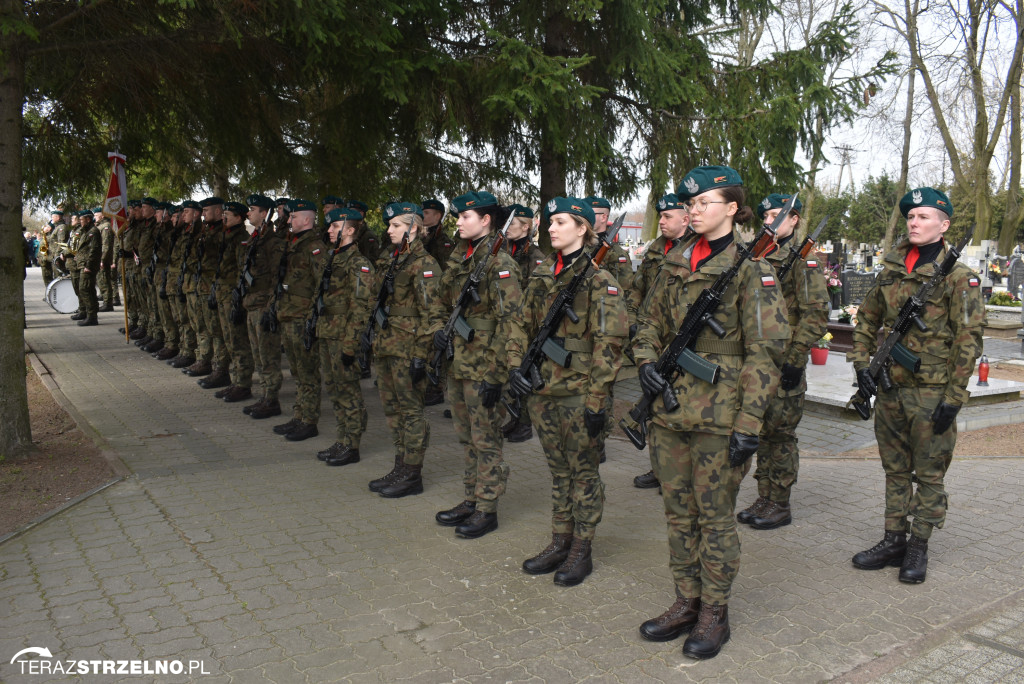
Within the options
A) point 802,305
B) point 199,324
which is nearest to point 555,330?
point 802,305

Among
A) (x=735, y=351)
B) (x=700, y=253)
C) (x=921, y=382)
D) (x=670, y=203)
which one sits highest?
(x=670, y=203)

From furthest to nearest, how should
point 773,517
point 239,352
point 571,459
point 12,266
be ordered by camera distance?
point 239,352 < point 12,266 < point 773,517 < point 571,459

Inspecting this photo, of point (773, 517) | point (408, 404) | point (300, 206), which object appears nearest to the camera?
point (773, 517)

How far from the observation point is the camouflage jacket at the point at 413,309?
19.7 feet

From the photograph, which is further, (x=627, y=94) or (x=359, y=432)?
(x=627, y=94)

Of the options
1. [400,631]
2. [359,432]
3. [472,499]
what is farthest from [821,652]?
[359,432]

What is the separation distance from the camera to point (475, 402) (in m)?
5.54

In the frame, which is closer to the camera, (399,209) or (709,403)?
(709,403)

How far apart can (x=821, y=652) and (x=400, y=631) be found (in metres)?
2.10

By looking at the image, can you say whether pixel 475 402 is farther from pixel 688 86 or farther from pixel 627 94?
pixel 627 94

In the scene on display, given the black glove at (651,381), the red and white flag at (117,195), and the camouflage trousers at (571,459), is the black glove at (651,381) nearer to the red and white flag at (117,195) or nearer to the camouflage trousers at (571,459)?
the camouflage trousers at (571,459)

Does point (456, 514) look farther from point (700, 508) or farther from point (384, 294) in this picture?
point (700, 508)

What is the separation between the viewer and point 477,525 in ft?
18.0

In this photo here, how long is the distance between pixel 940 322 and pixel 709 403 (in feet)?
6.22
